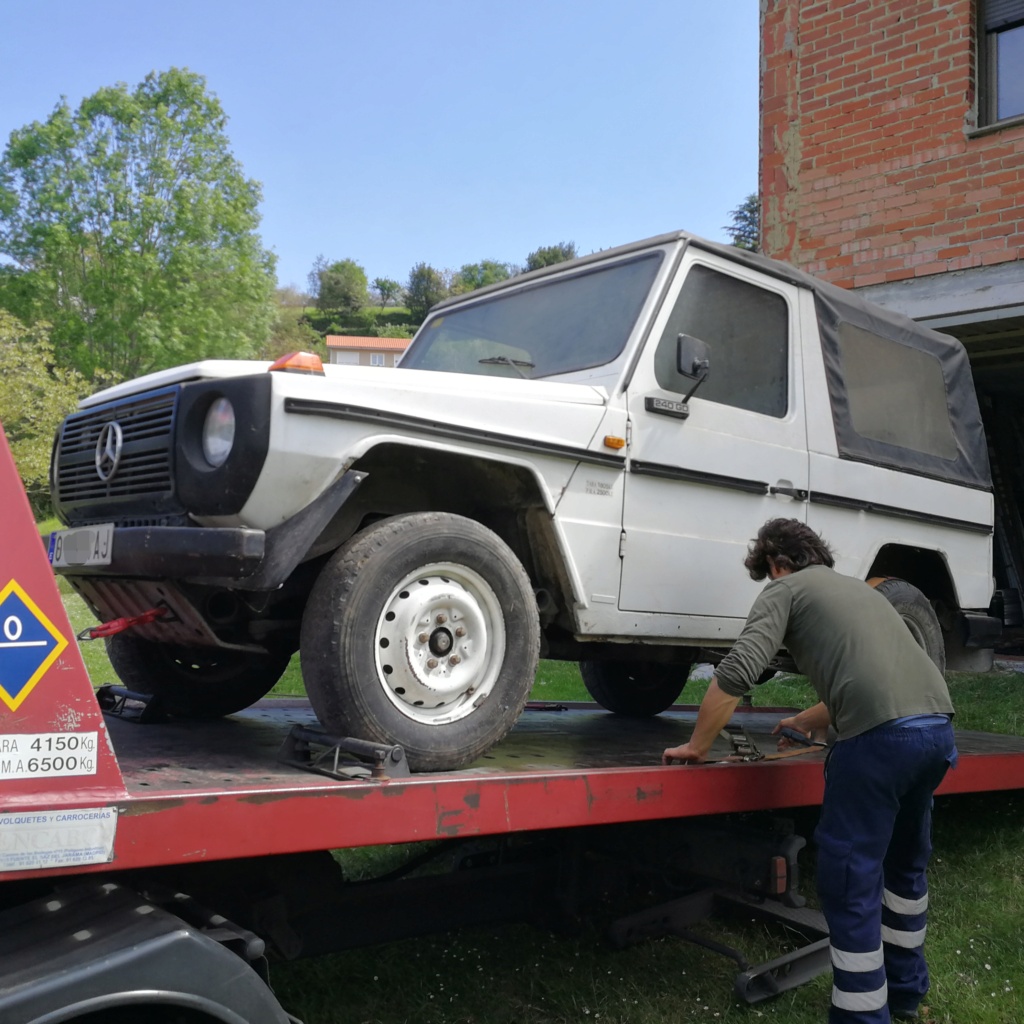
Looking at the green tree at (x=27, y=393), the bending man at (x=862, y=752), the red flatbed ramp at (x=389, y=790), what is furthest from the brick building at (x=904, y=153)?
the green tree at (x=27, y=393)

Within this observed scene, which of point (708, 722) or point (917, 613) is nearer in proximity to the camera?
point (708, 722)

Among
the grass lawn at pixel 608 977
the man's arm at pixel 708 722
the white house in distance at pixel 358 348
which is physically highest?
the white house in distance at pixel 358 348

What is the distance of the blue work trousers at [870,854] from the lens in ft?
10.9

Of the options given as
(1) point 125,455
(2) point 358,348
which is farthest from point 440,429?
(2) point 358,348

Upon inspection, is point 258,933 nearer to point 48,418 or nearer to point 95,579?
point 95,579

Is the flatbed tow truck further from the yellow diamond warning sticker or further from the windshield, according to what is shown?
the windshield

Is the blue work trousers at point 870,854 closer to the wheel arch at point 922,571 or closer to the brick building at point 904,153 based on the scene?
the wheel arch at point 922,571

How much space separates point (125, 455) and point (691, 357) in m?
1.99

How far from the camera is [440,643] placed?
10.4 feet

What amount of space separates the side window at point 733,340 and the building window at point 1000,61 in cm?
492

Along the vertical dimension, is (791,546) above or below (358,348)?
below

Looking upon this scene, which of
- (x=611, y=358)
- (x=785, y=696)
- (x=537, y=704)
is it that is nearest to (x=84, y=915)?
(x=611, y=358)

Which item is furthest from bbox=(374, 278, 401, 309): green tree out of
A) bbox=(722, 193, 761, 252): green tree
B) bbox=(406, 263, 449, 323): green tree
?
bbox=(722, 193, 761, 252): green tree

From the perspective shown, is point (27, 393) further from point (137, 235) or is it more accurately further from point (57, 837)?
point (57, 837)
